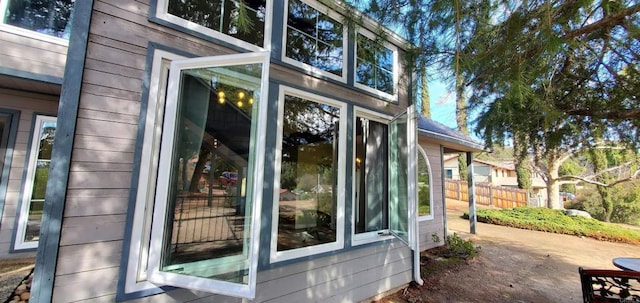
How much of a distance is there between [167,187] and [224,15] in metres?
1.61

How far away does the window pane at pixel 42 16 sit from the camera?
314 centimetres

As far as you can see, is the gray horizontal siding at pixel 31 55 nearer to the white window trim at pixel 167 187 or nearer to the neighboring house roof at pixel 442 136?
the white window trim at pixel 167 187

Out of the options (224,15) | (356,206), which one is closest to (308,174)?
(356,206)

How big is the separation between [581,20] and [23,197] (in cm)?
639

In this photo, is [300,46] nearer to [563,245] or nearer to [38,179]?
[38,179]

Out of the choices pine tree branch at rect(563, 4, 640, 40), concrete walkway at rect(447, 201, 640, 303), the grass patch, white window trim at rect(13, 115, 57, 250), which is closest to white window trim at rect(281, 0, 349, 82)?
pine tree branch at rect(563, 4, 640, 40)

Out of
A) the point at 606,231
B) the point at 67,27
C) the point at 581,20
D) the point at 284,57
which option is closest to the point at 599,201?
the point at 606,231

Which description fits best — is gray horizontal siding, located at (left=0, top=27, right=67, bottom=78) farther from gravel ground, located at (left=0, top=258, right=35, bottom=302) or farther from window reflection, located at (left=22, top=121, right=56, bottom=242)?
gravel ground, located at (left=0, top=258, right=35, bottom=302)

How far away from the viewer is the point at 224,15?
2.37m

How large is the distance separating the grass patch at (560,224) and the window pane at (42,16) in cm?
1173

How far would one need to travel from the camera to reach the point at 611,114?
2.57 metres

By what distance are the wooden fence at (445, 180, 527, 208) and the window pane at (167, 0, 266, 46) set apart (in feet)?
38.9

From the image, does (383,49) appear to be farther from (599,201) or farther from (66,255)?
(599,201)

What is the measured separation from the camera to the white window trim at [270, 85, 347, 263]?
2475 mm
